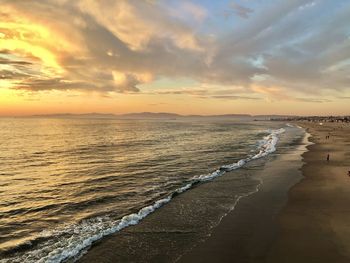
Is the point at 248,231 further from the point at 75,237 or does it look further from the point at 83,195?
the point at 83,195

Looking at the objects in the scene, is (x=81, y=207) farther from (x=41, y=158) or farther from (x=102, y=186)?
(x=41, y=158)

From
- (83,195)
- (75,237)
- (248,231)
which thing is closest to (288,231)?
(248,231)

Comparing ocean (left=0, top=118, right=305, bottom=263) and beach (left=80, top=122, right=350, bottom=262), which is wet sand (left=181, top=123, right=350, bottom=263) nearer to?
beach (left=80, top=122, right=350, bottom=262)

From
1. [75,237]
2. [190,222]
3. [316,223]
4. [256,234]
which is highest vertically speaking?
[316,223]

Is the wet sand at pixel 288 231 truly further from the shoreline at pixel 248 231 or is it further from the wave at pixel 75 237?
the wave at pixel 75 237

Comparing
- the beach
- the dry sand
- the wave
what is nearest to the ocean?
the wave

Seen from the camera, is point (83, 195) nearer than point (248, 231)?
Answer: No

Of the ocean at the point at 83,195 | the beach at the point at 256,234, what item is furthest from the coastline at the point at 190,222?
the ocean at the point at 83,195

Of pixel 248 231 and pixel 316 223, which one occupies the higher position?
pixel 316 223

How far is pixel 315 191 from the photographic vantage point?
2278 centimetres

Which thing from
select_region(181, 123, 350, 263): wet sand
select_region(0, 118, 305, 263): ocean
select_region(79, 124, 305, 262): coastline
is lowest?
select_region(0, 118, 305, 263): ocean

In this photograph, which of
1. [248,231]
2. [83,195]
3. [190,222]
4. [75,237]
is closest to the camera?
[75,237]

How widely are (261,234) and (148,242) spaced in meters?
5.06

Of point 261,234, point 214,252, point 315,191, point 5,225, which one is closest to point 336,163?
point 315,191
